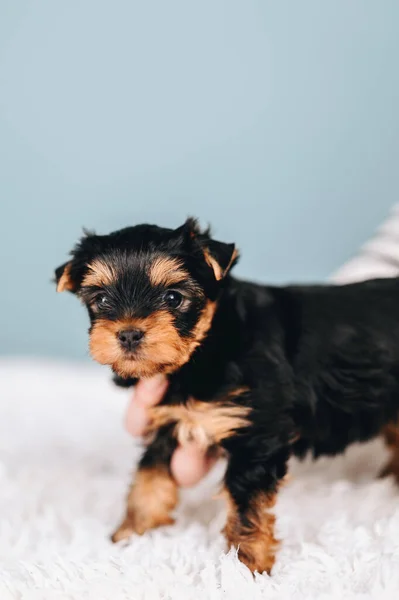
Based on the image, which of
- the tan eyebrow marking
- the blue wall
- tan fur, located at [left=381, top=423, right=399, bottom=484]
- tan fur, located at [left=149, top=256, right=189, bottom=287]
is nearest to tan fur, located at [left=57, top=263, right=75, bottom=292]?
the tan eyebrow marking

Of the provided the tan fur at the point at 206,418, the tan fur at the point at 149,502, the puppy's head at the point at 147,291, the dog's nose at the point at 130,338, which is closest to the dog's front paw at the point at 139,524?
the tan fur at the point at 149,502

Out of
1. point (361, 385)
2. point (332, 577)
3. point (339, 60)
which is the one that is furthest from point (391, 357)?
point (339, 60)

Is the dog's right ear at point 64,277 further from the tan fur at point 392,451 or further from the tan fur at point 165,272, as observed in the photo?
the tan fur at point 392,451

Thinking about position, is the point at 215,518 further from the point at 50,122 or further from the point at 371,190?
the point at 50,122

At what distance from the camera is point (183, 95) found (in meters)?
2.82

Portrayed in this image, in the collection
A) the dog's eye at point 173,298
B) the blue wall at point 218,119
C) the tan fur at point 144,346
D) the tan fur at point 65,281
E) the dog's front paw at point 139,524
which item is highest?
→ the blue wall at point 218,119

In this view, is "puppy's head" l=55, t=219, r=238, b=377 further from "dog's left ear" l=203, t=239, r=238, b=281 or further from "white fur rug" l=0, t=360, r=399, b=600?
"white fur rug" l=0, t=360, r=399, b=600

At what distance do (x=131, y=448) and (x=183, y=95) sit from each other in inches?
58.0

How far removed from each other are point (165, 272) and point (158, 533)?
77cm

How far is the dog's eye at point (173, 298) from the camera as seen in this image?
1.73 meters

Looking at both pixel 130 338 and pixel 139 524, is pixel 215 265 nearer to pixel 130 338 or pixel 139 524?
pixel 130 338

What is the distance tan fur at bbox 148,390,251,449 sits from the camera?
1.87 metres

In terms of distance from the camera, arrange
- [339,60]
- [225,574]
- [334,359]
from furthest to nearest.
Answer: [339,60]
[334,359]
[225,574]

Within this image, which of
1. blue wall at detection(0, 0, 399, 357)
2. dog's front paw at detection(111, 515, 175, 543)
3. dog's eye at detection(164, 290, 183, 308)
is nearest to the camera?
dog's eye at detection(164, 290, 183, 308)
